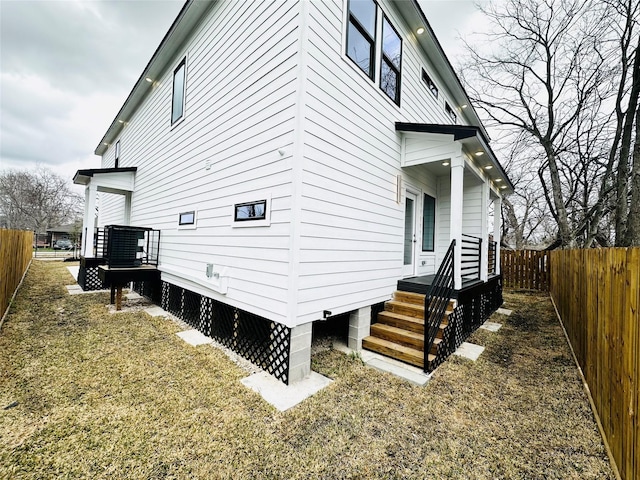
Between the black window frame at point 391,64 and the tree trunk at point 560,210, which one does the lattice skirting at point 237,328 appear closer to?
the black window frame at point 391,64

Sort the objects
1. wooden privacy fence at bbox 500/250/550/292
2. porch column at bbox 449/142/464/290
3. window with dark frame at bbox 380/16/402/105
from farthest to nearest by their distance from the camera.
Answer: wooden privacy fence at bbox 500/250/550/292 < window with dark frame at bbox 380/16/402/105 < porch column at bbox 449/142/464/290

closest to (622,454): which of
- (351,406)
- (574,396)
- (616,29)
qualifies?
(574,396)

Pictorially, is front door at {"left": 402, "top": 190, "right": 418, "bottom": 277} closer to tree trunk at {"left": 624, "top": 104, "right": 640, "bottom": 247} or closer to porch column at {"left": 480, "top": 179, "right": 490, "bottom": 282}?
porch column at {"left": 480, "top": 179, "right": 490, "bottom": 282}

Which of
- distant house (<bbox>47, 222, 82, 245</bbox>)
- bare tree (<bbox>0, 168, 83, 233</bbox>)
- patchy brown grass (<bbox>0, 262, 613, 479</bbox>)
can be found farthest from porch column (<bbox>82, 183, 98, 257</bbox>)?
distant house (<bbox>47, 222, 82, 245</bbox>)

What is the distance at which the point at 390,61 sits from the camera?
200 inches

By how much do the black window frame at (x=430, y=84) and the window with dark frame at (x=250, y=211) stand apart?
5.09 meters

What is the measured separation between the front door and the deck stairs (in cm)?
90

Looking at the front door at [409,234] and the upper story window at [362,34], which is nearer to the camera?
the upper story window at [362,34]

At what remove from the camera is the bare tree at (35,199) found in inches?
1233

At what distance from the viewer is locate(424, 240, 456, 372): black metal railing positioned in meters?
3.59

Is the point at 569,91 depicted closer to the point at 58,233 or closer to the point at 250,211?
the point at 250,211

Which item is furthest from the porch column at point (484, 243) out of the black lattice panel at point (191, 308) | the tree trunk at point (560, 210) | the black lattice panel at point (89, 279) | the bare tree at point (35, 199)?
the bare tree at point (35, 199)

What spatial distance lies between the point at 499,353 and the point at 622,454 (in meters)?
2.77

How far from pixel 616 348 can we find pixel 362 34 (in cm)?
500
